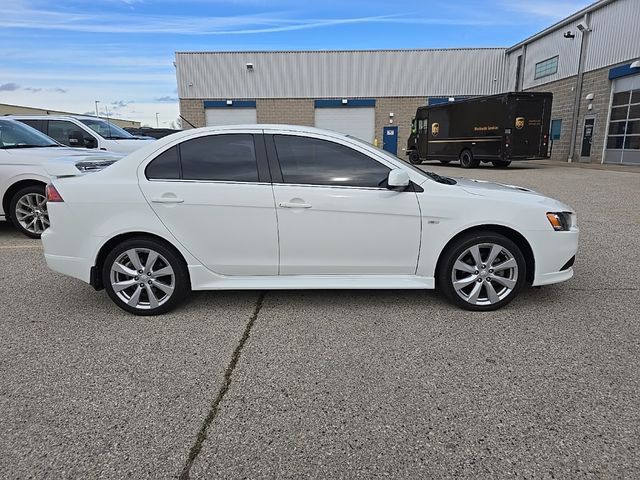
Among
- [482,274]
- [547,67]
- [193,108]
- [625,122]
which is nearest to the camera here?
[482,274]

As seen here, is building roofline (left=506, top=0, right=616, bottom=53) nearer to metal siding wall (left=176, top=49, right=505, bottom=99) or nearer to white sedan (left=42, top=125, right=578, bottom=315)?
metal siding wall (left=176, top=49, right=505, bottom=99)

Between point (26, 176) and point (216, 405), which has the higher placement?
point (26, 176)

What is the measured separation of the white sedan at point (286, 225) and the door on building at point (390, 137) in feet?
104

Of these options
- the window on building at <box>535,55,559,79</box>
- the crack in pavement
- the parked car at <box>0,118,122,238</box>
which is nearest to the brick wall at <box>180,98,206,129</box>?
the window on building at <box>535,55,559,79</box>

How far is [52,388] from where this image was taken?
2.77 m

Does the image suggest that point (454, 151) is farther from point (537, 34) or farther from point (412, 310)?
point (412, 310)

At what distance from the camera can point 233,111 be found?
114 feet

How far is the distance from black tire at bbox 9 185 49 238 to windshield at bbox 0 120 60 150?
846 mm

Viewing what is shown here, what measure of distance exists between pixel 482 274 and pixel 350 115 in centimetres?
3247

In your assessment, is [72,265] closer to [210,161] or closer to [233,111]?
[210,161]

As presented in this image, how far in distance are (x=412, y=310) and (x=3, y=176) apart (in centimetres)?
610

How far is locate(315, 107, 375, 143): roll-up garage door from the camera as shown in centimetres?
3456

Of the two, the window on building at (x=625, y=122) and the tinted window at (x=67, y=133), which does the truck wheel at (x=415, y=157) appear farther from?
the tinted window at (x=67, y=133)

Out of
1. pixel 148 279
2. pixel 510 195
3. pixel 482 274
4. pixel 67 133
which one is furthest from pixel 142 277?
pixel 67 133
